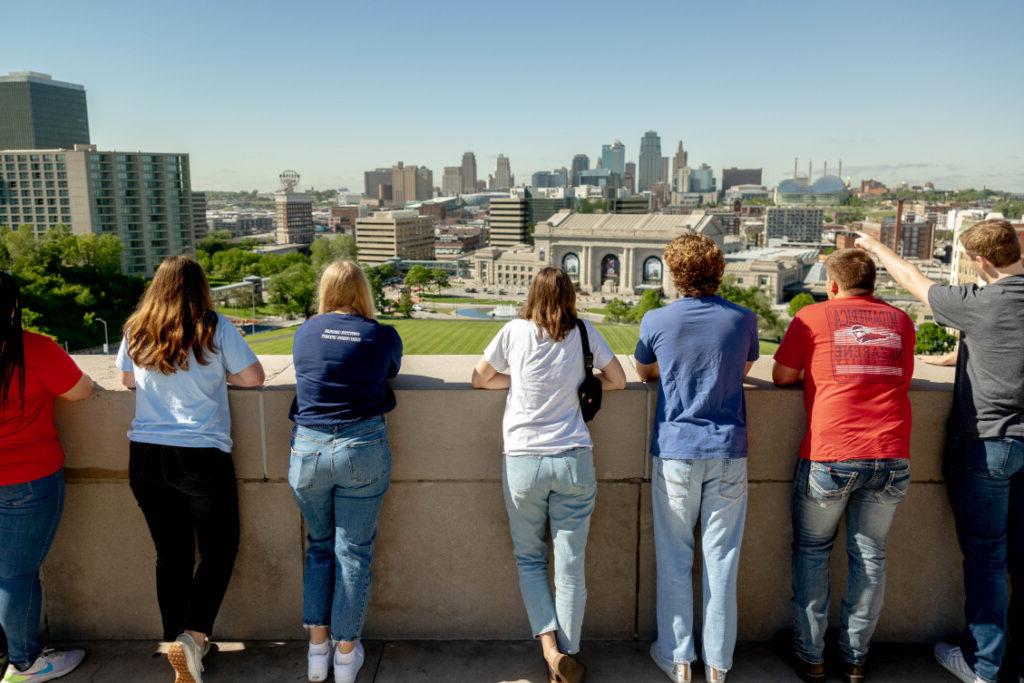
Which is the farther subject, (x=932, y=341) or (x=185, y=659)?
(x=932, y=341)

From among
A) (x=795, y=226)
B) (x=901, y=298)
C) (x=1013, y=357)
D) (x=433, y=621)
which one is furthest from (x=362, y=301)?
(x=795, y=226)

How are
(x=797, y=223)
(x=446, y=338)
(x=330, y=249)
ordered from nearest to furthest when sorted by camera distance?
1. (x=446, y=338)
2. (x=330, y=249)
3. (x=797, y=223)

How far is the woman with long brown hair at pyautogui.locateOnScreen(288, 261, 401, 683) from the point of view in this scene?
2.42 meters

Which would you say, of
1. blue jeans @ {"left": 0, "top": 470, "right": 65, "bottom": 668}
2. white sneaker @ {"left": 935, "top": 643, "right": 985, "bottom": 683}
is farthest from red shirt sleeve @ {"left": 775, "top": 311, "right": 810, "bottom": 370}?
blue jeans @ {"left": 0, "top": 470, "right": 65, "bottom": 668}

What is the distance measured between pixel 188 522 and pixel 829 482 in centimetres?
204

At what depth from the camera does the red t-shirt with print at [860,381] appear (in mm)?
2445

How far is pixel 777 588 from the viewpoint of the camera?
2906 millimetres

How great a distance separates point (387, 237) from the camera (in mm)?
114188

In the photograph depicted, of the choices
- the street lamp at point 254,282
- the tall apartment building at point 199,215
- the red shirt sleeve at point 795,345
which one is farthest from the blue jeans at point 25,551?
the tall apartment building at point 199,215

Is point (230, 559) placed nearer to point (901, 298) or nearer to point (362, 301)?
point (362, 301)

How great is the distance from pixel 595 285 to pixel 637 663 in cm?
8938

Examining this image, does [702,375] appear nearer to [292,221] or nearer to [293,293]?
[293,293]

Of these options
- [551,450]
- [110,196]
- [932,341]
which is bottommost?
[932,341]

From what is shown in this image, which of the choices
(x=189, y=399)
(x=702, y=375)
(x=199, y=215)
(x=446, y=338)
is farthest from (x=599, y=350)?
(x=199, y=215)
